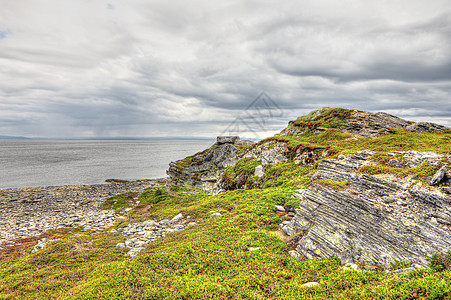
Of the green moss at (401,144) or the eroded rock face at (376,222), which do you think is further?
the green moss at (401,144)

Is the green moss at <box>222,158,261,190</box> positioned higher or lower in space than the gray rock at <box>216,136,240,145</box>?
lower

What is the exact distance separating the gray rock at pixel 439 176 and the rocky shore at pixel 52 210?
106 feet

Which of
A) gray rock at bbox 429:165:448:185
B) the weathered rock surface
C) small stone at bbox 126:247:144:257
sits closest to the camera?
gray rock at bbox 429:165:448:185

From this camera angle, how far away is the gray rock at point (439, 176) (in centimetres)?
1066

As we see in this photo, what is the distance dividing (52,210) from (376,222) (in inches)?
2155

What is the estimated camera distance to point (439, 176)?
10.7 metres

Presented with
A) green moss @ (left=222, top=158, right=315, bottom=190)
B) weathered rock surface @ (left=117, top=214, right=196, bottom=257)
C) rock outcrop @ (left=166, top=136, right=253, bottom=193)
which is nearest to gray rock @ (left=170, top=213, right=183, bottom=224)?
weathered rock surface @ (left=117, top=214, right=196, bottom=257)

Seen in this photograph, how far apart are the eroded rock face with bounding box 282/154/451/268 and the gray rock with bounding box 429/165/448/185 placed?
0.45 metres

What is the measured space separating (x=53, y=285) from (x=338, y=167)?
21404mm

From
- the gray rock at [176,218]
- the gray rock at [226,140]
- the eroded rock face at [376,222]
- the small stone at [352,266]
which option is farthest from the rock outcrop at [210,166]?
the small stone at [352,266]

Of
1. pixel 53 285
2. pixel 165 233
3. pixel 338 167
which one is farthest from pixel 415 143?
pixel 53 285

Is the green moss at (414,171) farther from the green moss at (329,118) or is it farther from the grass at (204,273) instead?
the green moss at (329,118)

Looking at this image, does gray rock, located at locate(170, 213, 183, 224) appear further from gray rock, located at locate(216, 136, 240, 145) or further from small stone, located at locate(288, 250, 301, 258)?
gray rock, located at locate(216, 136, 240, 145)

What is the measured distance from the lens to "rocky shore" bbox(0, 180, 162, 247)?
29.7 meters
